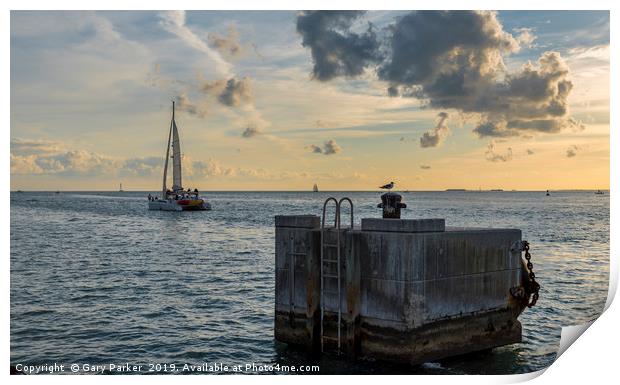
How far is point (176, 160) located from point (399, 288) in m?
98.5

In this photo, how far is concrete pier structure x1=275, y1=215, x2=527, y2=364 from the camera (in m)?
14.9

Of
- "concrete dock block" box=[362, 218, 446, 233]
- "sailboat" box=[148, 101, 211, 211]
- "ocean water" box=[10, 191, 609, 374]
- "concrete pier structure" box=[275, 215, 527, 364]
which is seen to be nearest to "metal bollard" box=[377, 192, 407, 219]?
"concrete pier structure" box=[275, 215, 527, 364]

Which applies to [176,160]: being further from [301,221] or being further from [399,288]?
[399,288]

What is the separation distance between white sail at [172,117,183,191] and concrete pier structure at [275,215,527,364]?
93.2 metres

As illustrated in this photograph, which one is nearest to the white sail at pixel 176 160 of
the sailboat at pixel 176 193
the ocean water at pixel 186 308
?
the sailboat at pixel 176 193

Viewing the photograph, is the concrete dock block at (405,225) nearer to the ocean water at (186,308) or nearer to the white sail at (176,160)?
the ocean water at (186,308)

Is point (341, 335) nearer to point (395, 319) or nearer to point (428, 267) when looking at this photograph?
point (395, 319)

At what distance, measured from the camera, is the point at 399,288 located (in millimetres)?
14820

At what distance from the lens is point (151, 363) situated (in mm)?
17688

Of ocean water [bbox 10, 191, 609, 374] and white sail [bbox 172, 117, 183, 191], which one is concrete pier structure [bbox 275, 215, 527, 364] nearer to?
ocean water [bbox 10, 191, 609, 374]

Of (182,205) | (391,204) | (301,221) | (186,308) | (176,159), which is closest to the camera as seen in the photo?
(301,221)

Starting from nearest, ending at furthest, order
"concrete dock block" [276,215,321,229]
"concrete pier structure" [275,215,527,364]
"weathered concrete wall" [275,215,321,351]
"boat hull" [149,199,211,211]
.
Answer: "concrete pier structure" [275,215,527,364] → "weathered concrete wall" [275,215,321,351] → "concrete dock block" [276,215,321,229] → "boat hull" [149,199,211,211]

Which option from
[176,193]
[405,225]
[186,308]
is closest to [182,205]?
[176,193]

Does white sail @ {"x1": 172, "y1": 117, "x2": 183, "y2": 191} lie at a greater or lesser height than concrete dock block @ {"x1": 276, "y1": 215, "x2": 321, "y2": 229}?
greater
